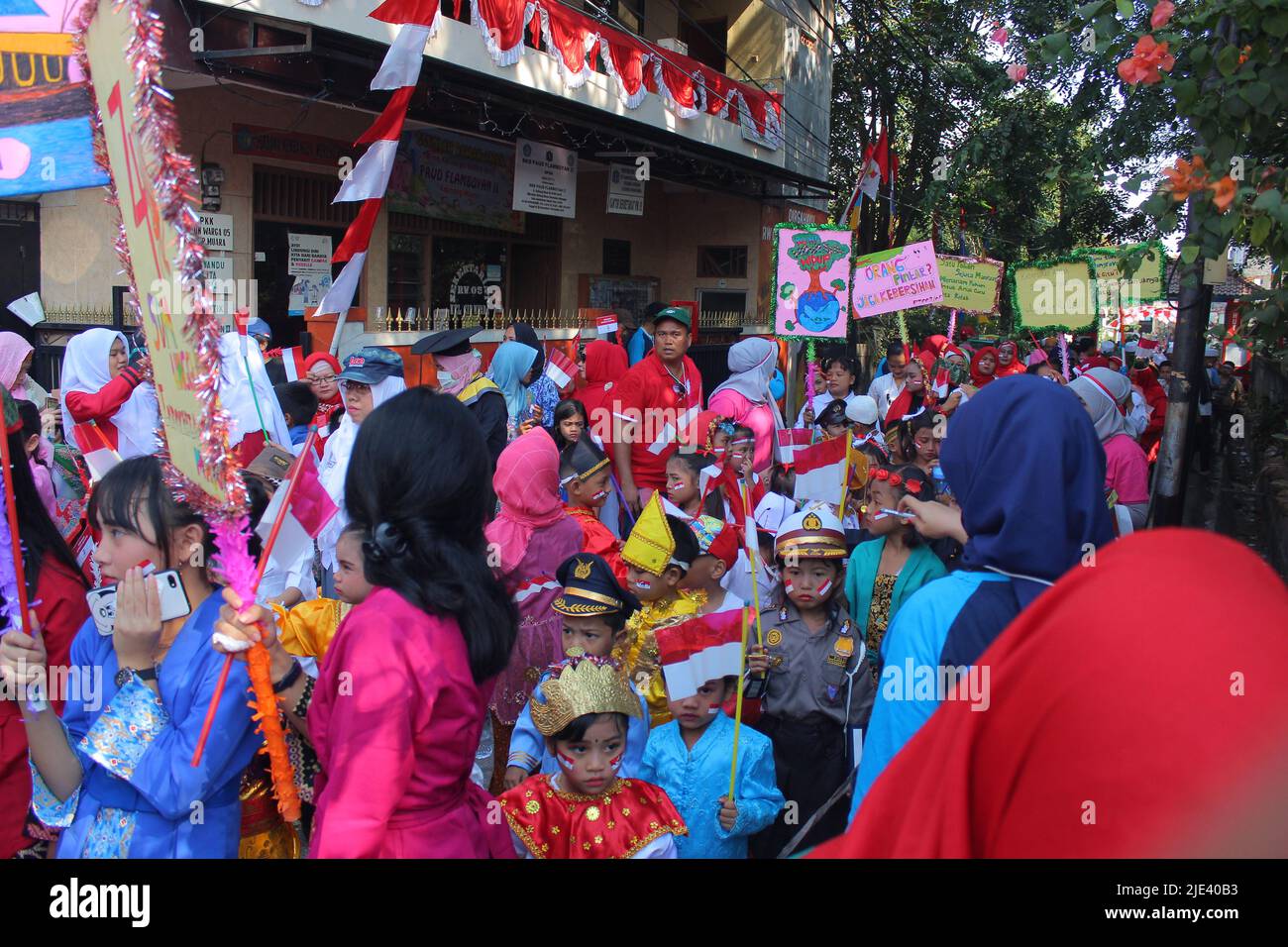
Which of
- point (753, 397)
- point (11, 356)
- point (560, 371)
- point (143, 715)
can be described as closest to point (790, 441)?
point (753, 397)

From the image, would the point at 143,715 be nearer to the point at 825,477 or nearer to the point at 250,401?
→ the point at 825,477

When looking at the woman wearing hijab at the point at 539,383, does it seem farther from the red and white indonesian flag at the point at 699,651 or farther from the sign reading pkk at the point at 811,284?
the red and white indonesian flag at the point at 699,651

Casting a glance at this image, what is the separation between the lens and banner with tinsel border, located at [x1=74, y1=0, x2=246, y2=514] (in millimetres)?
2018

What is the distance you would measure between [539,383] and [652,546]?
4409 mm

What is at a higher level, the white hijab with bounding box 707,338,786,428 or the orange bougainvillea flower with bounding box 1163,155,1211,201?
the orange bougainvillea flower with bounding box 1163,155,1211,201

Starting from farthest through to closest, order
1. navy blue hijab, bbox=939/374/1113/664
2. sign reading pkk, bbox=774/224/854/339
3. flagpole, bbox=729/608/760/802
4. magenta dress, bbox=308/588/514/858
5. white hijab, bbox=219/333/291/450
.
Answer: sign reading pkk, bbox=774/224/854/339 < white hijab, bbox=219/333/291/450 < flagpole, bbox=729/608/760/802 < navy blue hijab, bbox=939/374/1113/664 < magenta dress, bbox=308/588/514/858

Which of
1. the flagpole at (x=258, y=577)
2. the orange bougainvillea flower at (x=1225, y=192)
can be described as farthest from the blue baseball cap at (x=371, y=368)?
the orange bougainvillea flower at (x=1225, y=192)

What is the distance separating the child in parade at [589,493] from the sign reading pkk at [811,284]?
3.27m

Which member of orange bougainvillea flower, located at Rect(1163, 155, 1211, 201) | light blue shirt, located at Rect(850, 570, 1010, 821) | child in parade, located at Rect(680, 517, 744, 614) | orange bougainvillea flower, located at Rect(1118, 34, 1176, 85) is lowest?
child in parade, located at Rect(680, 517, 744, 614)

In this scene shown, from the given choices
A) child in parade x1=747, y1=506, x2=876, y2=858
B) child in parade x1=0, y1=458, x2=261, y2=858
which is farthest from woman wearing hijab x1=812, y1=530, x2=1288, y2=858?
child in parade x1=747, y1=506, x2=876, y2=858

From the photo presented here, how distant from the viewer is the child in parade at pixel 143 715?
234cm

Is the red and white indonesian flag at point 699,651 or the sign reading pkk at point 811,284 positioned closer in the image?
the red and white indonesian flag at point 699,651

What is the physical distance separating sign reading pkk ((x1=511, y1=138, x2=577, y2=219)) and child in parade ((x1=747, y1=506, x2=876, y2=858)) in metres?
9.81

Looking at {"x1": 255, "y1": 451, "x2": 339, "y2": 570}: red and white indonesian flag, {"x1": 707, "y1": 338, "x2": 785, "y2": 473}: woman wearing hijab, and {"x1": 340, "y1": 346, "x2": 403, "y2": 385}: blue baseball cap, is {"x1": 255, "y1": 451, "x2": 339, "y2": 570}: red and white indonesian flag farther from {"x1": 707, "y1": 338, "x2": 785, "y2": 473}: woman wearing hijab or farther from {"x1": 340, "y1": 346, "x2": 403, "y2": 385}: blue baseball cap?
{"x1": 707, "y1": 338, "x2": 785, "y2": 473}: woman wearing hijab
